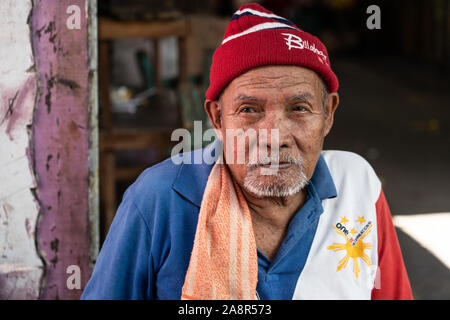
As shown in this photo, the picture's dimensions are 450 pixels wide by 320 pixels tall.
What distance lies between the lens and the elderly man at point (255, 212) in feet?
5.32

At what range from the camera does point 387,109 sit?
8.44 meters

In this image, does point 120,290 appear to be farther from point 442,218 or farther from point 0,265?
point 442,218

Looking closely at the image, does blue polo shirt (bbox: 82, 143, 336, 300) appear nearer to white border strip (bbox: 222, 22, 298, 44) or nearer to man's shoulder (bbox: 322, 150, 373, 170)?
man's shoulder (bbox: 322, 150, 373, 170)

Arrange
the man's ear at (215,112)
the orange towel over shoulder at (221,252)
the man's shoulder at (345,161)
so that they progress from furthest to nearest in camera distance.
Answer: the man's shoulder at (345,161) → the man's ear at (215,112) → the orange towel over shoulder at (221,252)

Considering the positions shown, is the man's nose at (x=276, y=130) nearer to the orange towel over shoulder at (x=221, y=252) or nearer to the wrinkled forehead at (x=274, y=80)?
the wrinkled forehead at (x=274, y=80)

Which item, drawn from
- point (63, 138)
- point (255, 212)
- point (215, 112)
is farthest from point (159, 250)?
point (63, 138)

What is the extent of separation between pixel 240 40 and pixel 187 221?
0.58 m

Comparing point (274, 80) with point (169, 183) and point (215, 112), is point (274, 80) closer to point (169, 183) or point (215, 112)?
point (215, 112)

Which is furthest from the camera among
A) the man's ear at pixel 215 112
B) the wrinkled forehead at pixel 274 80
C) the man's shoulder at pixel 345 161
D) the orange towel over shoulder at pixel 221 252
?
the man's shoulder at pixel 345 161

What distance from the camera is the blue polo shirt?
1.62m

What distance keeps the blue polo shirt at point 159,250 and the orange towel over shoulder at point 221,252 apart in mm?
66

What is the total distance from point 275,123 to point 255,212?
0.32 meters

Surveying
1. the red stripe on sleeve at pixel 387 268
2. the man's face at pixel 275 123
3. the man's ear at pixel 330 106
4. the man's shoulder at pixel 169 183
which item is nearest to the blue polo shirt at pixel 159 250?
the man's shoulder at pixel 169 183
